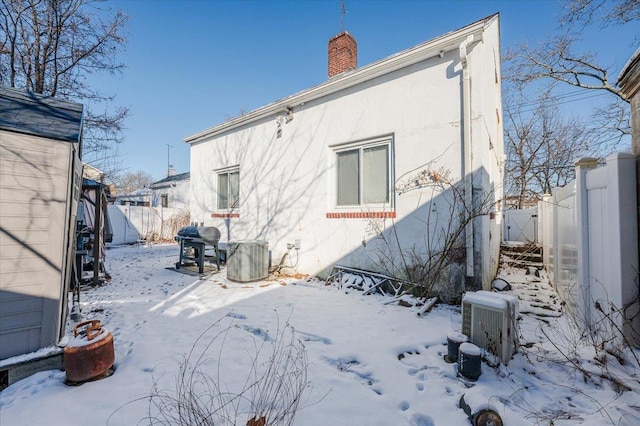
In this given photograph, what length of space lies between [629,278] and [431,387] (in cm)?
220

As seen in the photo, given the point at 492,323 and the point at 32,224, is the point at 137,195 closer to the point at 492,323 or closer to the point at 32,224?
the point at 32,224

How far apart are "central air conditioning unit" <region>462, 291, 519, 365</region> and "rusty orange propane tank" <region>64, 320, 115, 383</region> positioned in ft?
12.4

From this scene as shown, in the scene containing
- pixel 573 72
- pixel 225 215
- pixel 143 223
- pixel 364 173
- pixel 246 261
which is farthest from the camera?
pixel 143 223

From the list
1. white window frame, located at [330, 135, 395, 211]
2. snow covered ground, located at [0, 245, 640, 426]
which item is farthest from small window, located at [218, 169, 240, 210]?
snow covered ground, located at [0, 245, 640, 426]

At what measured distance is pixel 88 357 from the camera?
2494 mm

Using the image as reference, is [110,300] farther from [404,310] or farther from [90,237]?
[404,310]

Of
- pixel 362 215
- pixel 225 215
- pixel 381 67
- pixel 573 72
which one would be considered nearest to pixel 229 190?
pixel 225 215

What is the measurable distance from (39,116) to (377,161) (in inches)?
206

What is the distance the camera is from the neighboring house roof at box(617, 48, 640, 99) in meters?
2.62

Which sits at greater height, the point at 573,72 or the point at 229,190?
the point at 573,72

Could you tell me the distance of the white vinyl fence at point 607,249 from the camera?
2.61 meters

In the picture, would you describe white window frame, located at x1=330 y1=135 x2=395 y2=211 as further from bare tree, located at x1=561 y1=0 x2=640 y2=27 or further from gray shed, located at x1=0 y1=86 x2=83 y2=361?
bare tree, located at x1=561 y1=0 x2=640 y2=27

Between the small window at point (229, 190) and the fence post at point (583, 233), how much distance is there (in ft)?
26.7

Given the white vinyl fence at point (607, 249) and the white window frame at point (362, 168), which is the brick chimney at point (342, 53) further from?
the white vinyl fence at point (607, 249)
